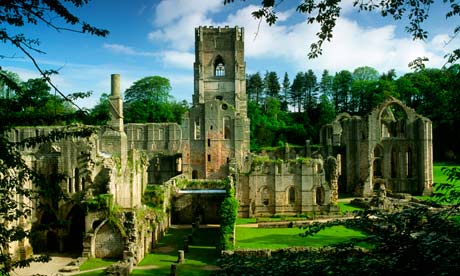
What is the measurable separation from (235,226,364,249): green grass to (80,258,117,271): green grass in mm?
7090

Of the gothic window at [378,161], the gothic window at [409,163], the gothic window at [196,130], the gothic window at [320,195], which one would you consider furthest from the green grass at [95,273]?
the gothic window at [409,163]

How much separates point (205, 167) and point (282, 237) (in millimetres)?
18969

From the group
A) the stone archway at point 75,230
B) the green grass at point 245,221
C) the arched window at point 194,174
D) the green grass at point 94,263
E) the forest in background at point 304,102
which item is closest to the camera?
the green grass at point 94,263

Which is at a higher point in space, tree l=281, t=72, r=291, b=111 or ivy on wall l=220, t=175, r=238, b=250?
tree l=281, t=72, r=291, b=111

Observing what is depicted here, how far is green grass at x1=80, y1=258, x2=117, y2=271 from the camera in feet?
78.0

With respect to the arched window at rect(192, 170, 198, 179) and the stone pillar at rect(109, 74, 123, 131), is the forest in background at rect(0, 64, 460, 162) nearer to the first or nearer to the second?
the arched window at rect(192, 170, 198, 179)

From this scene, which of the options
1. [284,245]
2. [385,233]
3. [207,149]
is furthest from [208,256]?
[207,149]

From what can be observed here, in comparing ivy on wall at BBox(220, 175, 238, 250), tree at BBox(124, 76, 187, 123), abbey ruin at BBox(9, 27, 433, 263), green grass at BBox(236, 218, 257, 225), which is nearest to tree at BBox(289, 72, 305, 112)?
tree at BBox(124, 76, 187, 123)

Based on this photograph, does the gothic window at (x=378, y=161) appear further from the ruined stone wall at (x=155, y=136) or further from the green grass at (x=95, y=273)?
the green grass at (x=95, y=273)

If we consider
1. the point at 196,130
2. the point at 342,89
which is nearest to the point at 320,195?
the point at 196,130

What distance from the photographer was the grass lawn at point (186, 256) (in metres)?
22.7

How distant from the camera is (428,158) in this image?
149 feet

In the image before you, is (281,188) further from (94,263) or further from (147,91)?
(147,91)

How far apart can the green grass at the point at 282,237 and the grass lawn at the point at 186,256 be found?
187 cm
